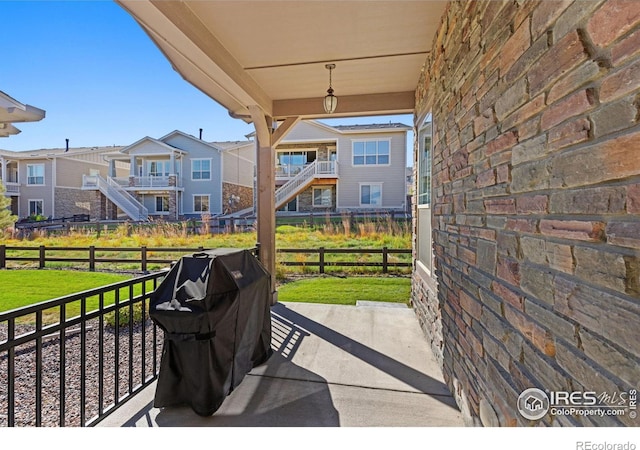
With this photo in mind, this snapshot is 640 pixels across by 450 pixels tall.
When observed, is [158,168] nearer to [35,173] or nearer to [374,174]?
[35,173]

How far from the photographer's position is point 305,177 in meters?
16.1

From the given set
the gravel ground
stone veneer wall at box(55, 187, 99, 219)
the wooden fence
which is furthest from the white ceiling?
stone veneer wall at box(55, 187, 99, 219)

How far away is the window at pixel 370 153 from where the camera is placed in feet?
53.0

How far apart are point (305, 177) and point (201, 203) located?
23.7 feet

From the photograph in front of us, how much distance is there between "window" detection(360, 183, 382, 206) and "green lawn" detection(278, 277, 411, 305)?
9958 millimetres

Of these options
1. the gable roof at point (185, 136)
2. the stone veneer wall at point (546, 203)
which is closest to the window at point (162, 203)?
the gable roof at point (185, 136)

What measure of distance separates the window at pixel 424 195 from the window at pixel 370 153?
12070 millimetres

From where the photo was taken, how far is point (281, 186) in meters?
17.0

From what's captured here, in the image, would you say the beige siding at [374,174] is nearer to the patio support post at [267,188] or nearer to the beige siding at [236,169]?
the beige siding at [236,169]

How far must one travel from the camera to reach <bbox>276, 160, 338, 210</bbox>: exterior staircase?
1593cm

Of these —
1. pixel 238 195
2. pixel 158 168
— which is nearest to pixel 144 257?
pixel 238 195

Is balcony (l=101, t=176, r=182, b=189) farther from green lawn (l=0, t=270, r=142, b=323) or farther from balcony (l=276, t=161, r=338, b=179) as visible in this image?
green lawn (l=0, t=270, r=142, b=323)
